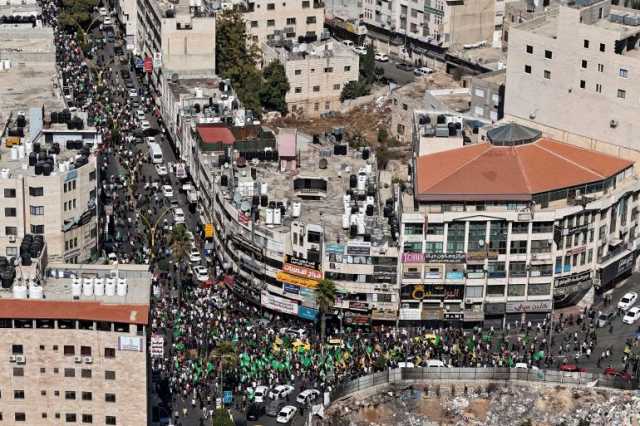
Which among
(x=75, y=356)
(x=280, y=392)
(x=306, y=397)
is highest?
(x=75, y=356)

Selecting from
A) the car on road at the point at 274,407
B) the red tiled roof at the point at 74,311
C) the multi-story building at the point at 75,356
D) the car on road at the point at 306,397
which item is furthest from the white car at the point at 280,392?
the red tiled roof at the point at 74,311

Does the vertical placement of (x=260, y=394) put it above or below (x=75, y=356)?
below

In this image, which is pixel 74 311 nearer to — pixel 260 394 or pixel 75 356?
pixel 75 356

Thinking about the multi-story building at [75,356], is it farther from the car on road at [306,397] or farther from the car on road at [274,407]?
the car on road at [306,397]

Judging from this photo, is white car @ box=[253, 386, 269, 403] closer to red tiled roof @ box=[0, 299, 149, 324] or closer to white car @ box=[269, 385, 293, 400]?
white car @ box=[269, 385, 293, 400]

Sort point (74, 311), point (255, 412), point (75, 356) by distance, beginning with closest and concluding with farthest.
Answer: point (74, 311) → point (75, 356) → point (255, 412)

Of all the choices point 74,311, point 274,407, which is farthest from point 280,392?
point 74,311

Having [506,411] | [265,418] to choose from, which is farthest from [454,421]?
[265,418]

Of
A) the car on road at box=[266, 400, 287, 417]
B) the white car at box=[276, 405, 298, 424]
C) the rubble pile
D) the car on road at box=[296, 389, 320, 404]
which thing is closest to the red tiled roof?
the white car at box=[276, 405, 298, 424]
